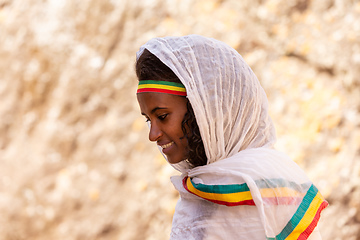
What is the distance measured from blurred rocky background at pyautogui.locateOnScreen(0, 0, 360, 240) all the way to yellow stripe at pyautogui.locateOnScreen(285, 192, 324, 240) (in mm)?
1526

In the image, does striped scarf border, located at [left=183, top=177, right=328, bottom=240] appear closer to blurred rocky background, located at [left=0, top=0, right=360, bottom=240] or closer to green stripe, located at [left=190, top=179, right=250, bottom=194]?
green stripe, located at [left=190, top=179, right=250, bottom=194]

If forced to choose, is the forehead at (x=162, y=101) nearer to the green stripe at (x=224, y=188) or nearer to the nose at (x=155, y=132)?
the nose at (x=155, y=132)

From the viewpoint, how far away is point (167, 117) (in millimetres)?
1230

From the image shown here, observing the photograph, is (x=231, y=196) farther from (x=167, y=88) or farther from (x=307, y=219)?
(x=167, y=88)

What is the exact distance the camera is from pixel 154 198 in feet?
8.75

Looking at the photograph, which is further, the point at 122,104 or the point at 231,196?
the point at 122,104

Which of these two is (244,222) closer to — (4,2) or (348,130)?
(348,130)

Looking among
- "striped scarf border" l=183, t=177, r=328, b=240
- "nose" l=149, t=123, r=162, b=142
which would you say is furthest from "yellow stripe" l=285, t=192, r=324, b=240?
"nose" l=149, t=123, r=162, b=142

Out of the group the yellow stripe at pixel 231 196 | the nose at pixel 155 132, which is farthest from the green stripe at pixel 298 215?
the nose at pixel 155 132

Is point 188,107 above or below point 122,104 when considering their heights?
below

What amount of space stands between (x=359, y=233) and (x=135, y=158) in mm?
1649

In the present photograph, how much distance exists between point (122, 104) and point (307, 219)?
171 centimetres

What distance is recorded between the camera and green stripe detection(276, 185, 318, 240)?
115cm

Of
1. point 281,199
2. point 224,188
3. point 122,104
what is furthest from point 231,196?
point 122,104
